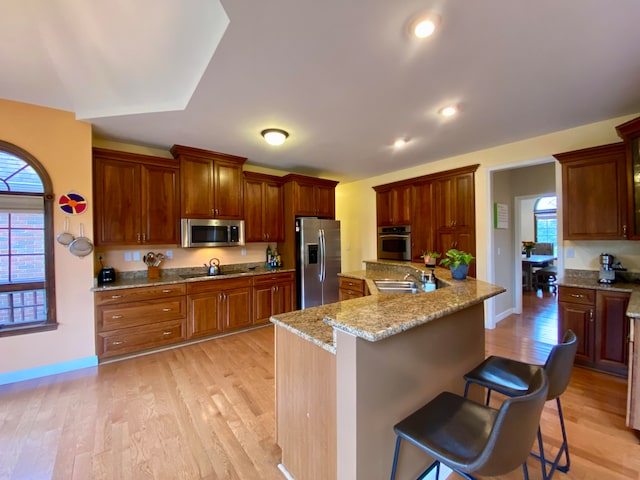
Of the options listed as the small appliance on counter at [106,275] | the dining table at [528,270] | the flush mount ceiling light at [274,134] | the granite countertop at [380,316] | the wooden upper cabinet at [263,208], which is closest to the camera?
the granite countertop at [380,316]

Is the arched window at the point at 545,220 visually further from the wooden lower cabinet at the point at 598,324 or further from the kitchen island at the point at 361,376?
the kitchen island at the point at 361,376

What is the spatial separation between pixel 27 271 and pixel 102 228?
0.74 meters

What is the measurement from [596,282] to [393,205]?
9.33 ft

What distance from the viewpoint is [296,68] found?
1.99 meters

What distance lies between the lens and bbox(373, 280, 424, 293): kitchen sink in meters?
2.77

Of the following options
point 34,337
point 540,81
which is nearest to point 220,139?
point 34,337

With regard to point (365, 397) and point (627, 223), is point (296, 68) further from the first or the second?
point (627, 223)

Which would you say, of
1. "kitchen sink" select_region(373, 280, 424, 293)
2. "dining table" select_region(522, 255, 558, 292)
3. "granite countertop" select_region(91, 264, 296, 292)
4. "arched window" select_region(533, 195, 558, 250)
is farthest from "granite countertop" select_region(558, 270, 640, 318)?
"arched window" select_region(533, 195, 558, 250)

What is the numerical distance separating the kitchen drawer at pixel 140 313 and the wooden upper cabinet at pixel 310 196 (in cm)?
216

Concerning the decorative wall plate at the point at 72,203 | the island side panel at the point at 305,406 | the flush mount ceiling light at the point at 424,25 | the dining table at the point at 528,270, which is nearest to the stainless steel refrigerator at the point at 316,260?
the decorative wall plate at the point at 72,203

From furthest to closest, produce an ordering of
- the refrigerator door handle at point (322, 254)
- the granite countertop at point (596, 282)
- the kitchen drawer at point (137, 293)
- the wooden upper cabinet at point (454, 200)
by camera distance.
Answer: the refrigerator door handle at point (322, 254) → the wooden upper cabinet at point (454, 200) → the kitchen drawer at point (137, 293) → the granite countertop at point (596, 282)

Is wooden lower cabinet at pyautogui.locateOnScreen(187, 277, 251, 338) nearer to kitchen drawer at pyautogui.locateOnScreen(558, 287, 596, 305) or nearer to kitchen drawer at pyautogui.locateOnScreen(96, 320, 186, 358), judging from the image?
kitchen drawer at pyautogui.locateOnScreen(96, 320, 186, 358)

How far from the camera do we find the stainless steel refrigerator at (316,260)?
443 centimetres

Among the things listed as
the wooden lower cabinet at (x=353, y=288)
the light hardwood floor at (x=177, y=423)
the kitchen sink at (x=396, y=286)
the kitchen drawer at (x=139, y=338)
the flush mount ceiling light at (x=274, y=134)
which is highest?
the flush mount ceiling light at (x=274, y=134)
